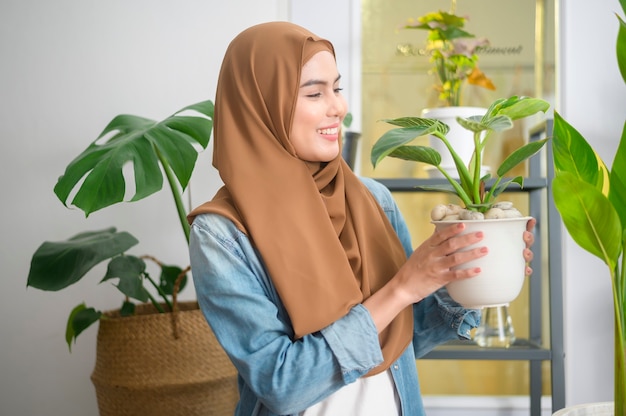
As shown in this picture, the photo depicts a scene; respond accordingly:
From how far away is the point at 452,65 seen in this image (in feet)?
6.64

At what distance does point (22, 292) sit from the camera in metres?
2.30

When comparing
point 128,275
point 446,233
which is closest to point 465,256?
point 446,233

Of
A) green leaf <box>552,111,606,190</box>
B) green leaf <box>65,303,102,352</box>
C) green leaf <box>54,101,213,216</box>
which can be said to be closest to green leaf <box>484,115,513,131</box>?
green leaf <box>552,111,606,190</box>

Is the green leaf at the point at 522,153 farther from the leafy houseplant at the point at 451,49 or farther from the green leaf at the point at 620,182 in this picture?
the leafy houseplant at the point at 451,49

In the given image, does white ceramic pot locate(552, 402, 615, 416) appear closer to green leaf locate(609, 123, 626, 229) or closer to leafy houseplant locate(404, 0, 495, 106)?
green leaf locate(609, 123, 626, 229)

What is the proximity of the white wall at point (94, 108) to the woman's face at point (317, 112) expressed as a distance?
107 cm

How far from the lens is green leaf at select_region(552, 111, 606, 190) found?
1.13 metres

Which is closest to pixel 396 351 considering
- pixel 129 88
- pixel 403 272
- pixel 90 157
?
pixel 403 272

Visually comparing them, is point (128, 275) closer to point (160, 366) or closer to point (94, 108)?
point (160, 366)

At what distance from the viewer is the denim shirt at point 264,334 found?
107 centimetres

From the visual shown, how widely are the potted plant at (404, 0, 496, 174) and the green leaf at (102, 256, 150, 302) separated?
0.93 meters

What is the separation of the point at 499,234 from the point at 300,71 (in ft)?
1.51

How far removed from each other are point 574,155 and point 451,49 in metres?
0.99

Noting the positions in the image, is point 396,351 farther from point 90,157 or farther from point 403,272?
point 90,157
